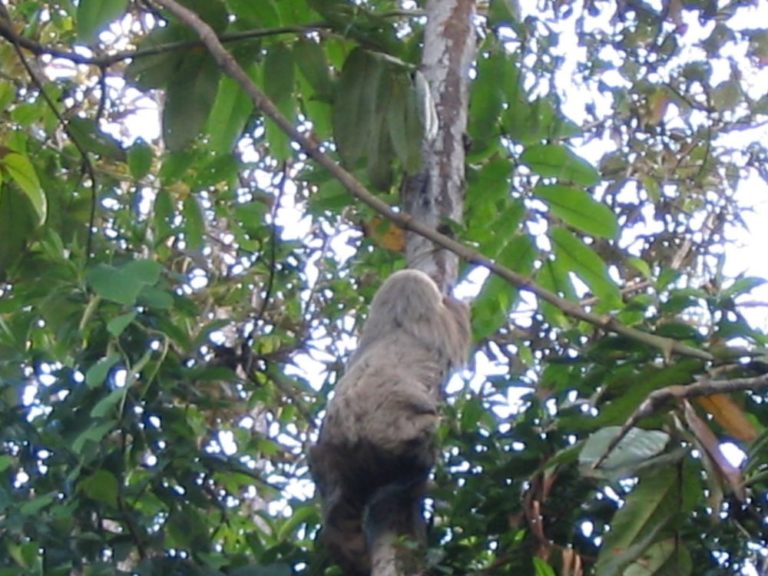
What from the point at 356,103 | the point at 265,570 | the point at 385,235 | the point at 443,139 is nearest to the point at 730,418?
the point at 443,139

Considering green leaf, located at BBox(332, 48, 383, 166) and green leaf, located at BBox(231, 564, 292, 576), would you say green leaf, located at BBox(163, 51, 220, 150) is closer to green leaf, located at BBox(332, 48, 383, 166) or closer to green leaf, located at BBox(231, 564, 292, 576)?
green leaf, located at BBox(332, 48, 383, 166)

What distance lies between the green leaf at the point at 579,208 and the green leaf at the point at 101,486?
124cm

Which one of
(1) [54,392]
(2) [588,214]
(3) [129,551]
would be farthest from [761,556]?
(1) [54,392]

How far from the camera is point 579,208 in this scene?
3.35 m

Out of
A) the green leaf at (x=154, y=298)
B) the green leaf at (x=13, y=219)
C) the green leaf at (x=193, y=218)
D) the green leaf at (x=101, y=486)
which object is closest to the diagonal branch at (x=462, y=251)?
the green leaf at (x=13, y=219)

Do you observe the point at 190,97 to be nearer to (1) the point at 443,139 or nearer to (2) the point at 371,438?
(1) the point at 443,139

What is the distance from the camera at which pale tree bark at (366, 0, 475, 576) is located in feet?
8.51

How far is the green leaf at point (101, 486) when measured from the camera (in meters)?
3.19

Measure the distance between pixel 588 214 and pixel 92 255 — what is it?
1.29 metres

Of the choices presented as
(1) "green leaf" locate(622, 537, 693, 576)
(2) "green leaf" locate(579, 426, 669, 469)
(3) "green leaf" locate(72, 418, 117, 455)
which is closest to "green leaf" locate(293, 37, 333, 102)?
(3) "green leaf" locate(72, 418, 117, 455)

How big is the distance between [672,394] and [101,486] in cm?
163

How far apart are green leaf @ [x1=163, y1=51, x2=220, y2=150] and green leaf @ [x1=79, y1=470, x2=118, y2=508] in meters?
0.80

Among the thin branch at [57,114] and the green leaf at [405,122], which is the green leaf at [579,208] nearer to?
the green leaf at [405,122]

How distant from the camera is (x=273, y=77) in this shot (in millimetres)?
3129
